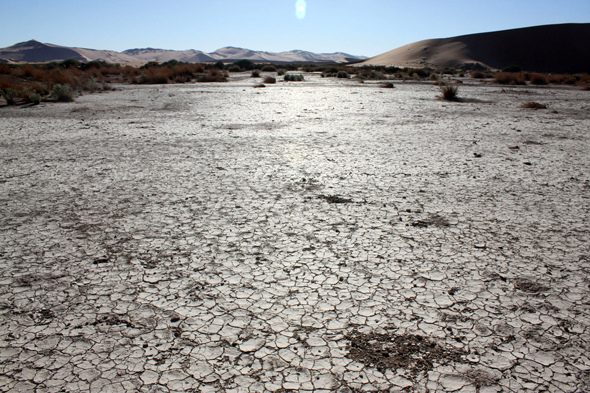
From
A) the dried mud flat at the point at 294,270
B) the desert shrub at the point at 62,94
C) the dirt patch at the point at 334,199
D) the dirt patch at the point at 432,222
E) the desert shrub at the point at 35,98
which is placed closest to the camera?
the dried mud flat at the point at 294,270

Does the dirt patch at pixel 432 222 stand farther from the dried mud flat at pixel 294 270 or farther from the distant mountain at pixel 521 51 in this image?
the distant mountain at pixel 521 51

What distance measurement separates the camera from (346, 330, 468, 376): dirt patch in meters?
1.77

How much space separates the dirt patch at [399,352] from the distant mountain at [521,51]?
199 ft

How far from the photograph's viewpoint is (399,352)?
6.05ft

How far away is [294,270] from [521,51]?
7248 centimetres

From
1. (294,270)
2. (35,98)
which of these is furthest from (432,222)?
(35,98)

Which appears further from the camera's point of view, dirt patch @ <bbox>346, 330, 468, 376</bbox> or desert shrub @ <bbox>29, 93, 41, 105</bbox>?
desert shrub @ <bbox>29, 93, 41, 105</bbox>

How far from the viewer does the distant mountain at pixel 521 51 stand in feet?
180

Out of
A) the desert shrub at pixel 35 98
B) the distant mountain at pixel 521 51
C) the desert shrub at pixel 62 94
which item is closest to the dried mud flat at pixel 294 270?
the desert shrub at pixel 35 98

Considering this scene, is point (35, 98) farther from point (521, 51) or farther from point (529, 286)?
point (521, 51)

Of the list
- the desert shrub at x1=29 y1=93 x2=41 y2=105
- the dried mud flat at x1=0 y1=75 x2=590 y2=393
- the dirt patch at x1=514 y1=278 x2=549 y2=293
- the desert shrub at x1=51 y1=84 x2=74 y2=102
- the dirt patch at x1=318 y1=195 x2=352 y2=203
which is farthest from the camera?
the desert shrub at x1=51 y1=84 x2=74 y2=102

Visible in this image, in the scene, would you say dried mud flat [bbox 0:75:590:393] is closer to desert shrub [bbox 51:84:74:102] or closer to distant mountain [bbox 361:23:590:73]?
desert shrub [bbox 51:84:74:102]

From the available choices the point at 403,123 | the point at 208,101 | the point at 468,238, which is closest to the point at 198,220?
the point at 468,238

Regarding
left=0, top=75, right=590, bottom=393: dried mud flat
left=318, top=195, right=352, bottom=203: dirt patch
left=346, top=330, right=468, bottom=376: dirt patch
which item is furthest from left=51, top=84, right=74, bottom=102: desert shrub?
left=346, top=330, right=468, bottom=376: dirt patch
